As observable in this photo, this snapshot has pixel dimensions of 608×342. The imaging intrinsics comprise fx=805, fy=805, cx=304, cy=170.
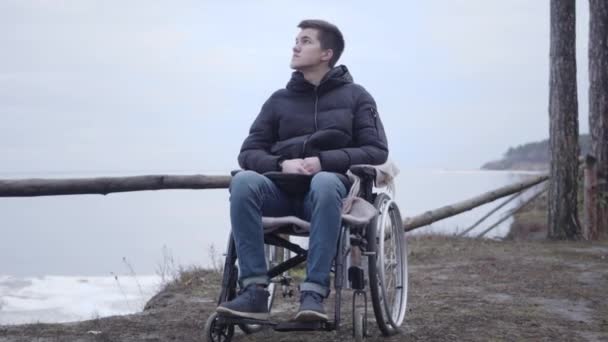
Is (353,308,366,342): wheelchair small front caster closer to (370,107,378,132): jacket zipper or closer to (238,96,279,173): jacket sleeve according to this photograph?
(238,96,279,173): jacket sleeve

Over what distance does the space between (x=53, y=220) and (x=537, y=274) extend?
4.47 m

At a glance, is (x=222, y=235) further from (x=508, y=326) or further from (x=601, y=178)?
(x=508, y=326)

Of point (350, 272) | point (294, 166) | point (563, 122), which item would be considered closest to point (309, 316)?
point (350, 272)

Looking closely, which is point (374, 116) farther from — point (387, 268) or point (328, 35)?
point (387, 268)

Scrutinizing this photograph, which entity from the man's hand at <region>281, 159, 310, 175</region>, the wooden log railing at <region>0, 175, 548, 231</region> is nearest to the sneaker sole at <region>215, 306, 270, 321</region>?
the man's hand at <region>281, 159, 310, 175</region>

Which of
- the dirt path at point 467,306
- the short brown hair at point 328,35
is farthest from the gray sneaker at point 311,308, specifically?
the short brown hair at point 328,35

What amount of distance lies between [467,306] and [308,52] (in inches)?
69.6

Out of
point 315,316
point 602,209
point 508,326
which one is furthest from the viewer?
point 602,209

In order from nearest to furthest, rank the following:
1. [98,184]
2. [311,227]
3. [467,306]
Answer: [311,227], [467,306], [98,184]

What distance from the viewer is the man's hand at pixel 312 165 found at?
350cm

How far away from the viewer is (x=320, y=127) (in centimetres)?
367

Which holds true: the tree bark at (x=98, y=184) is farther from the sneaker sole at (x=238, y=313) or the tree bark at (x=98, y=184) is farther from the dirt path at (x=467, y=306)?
the sneaker sole at (x=238, y=313)

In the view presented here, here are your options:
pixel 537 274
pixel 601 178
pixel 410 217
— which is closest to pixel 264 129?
pixel 537 274

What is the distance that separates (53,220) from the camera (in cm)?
766
